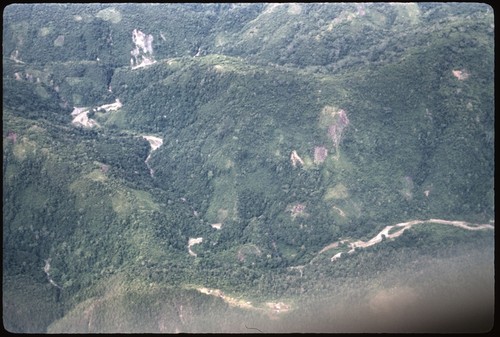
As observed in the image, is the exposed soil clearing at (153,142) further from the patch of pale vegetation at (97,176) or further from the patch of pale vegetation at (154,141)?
the patch of pale vegetation at (97,176)

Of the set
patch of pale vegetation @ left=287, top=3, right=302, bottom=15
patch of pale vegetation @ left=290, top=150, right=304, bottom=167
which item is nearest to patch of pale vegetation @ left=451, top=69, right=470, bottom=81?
patch of pale vegetation @ left=290, top=150, right=304, bottom=167

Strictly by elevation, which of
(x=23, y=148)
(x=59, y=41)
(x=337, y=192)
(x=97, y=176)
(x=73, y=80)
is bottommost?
(x=337, y=192)

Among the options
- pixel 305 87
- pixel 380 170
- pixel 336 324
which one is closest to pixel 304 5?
pixel 305 87

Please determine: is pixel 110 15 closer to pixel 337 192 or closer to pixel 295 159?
pixel 295 159

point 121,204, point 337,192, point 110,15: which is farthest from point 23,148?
point 110,15

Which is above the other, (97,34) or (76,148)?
(97,34)

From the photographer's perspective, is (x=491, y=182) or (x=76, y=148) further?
(x=76, y=148)

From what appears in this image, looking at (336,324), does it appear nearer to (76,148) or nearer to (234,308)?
(234,308)
